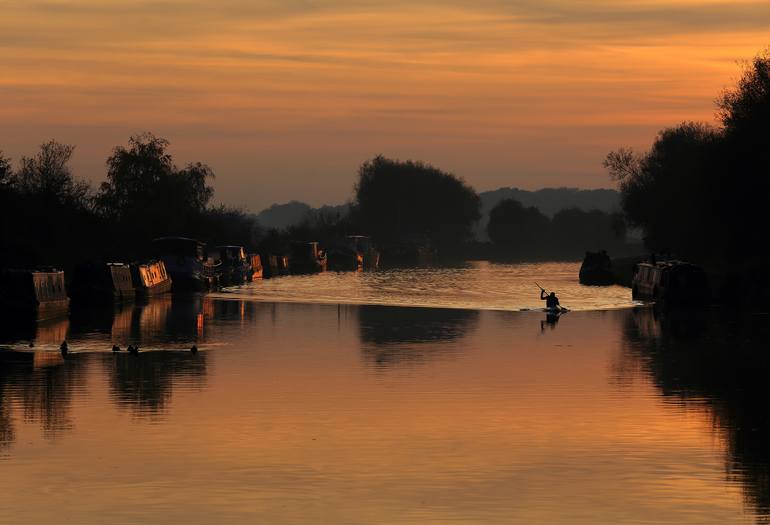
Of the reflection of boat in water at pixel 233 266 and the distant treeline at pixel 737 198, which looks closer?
the distant treeline at pixel 737 198

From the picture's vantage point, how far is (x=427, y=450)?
23.6m

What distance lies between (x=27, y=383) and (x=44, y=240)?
6147 centimetres

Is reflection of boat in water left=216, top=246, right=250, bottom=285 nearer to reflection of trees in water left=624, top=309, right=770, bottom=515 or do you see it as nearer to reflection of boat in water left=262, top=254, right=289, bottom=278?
reflection of boat in water left=262, top=254, right=289, bottom=278

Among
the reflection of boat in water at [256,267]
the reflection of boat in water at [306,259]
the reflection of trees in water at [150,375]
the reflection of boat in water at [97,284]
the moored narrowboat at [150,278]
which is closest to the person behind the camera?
the reflection of trees in water at [150,375]

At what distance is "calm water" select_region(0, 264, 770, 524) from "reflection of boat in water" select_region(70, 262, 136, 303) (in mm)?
27984

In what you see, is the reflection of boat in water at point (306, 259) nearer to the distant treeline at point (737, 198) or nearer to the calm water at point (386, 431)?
the distant treeline at point (737, 198)

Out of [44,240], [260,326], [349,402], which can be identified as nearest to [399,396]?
[349,402]

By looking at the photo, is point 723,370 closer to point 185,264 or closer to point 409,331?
point 409,331

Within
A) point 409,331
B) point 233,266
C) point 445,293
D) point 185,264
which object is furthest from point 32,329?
point 233,266

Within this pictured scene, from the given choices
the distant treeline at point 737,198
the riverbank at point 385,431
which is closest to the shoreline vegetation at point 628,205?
the distant treeline at point 737,198

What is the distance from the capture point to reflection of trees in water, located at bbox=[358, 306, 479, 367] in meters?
44.8

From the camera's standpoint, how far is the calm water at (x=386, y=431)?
61.8 ft

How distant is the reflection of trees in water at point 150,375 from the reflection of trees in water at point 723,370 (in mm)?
11438

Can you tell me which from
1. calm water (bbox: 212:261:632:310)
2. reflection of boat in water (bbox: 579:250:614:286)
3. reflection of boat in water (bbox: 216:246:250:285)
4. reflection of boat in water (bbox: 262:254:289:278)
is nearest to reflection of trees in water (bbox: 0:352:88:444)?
calm water (bbox: 212:261:632:310)
